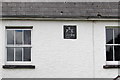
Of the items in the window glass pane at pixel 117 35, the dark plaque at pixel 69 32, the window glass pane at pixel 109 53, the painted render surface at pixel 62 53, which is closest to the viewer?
the painted render surface at pixel 62 53

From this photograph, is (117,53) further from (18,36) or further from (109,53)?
(18,36)

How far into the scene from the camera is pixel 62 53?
11.3 m

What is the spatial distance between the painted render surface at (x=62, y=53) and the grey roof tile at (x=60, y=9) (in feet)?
1.17

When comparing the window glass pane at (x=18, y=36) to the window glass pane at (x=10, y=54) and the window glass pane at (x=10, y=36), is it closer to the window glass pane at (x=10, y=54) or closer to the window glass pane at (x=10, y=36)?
the window glass pane at (x=10, y=36)

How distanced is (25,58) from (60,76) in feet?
5.74

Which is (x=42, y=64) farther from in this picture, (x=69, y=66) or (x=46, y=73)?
(x=69, y=66)

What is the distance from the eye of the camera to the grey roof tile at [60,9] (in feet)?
37.6

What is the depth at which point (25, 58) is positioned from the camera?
11.5 m

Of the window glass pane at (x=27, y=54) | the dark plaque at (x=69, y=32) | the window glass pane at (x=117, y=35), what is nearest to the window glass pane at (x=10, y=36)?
the window glass pane at (x=27, y=54)

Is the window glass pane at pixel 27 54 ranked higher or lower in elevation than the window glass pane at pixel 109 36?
lower

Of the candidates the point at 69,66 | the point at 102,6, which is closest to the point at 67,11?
the point at 102,6

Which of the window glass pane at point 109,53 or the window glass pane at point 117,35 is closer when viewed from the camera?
the window glass pane at point 109,53

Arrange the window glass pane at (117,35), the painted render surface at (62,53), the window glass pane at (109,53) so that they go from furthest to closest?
the window glass pane at (117,35), the window glass pane at (109,53), the painted render surface at (62,53)

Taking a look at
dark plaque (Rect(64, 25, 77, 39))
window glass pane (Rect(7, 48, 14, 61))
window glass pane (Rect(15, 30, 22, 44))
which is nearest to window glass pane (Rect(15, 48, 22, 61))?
window glass pane (Rect(7, 48, 14, 61))
